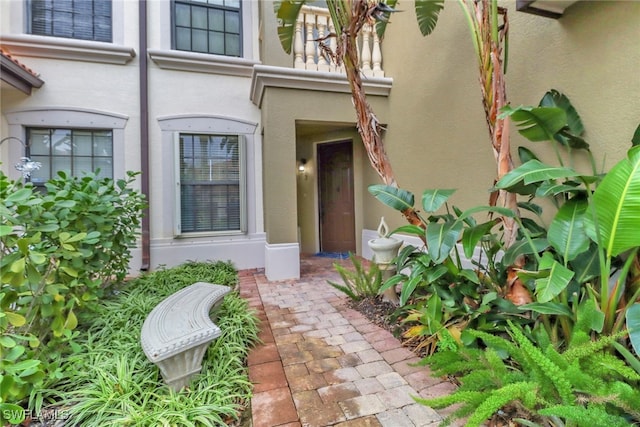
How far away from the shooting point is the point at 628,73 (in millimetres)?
2211

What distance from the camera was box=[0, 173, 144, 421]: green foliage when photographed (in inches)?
64.7

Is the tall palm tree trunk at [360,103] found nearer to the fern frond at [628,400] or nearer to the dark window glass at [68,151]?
the fern frond at [628,400]

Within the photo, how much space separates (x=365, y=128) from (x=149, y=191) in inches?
160

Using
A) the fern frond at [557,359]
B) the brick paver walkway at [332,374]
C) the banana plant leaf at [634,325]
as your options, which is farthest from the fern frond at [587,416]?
the brick paver walkway at [332,374]

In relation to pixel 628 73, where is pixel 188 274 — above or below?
below

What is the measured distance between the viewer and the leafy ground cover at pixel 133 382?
5.76ft

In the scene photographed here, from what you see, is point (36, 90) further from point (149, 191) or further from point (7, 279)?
point (7, 279)

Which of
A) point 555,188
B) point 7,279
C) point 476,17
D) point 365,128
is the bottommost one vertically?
point 7,279

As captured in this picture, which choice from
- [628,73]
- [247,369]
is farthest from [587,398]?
[628,73]

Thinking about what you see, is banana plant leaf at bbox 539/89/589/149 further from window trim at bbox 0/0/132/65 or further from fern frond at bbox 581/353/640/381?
window trim at bbox 0/0/132/65

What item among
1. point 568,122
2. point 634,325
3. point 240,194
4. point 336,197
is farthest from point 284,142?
point 634,325

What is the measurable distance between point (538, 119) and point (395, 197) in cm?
123

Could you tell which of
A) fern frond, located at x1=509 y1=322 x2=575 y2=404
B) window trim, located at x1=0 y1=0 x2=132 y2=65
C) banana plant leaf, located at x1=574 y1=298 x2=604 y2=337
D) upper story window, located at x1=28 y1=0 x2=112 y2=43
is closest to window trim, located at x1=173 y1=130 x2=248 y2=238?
window trim, located at x1=0 y1=0 x2=132 y2=65

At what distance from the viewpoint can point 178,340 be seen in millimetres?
1938
